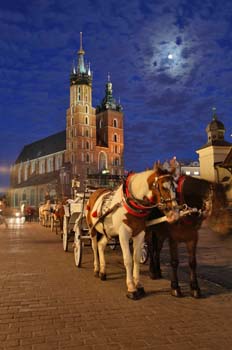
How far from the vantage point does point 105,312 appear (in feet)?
15.6

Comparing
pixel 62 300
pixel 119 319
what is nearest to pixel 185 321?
pixel 119 319

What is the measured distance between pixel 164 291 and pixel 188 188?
1807mm

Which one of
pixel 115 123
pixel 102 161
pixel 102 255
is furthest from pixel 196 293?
pixel 115 123

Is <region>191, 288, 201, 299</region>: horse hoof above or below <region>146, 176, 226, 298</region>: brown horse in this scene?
below

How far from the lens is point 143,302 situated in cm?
527

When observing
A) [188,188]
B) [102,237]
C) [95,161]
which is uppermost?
[95,161]

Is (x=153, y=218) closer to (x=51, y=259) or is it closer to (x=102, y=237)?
(x=102, y=237)

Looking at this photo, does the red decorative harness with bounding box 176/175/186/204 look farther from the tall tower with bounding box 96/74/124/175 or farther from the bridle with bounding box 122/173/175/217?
the tall tower with bounding box 96/74/124/175

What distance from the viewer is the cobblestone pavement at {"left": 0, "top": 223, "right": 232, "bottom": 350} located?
12.3 ft

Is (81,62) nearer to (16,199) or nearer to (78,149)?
(78,149)

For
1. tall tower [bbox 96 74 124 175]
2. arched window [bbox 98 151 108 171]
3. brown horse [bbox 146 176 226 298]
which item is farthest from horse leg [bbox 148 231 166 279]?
arched window [bbox 98 151 108 171]

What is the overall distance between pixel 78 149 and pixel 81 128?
5.75 meters

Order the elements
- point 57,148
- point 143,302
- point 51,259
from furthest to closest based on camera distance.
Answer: point 57,148
point 51,259
point 143,302

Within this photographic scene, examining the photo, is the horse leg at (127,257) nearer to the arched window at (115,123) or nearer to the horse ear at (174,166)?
the horse ear at (174,166)
